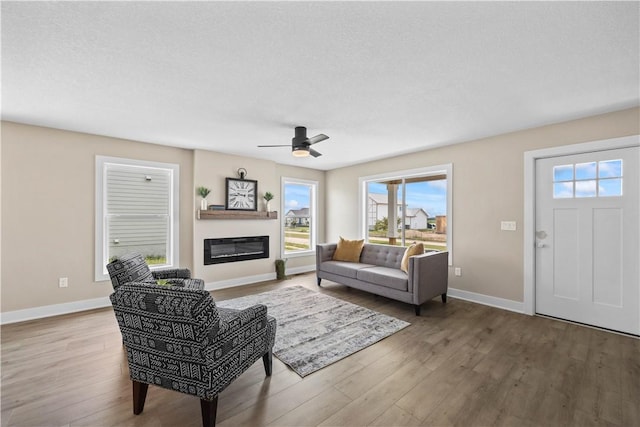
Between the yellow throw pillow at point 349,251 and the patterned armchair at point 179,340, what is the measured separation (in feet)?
11.3

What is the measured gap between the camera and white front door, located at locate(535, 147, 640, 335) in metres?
2.96

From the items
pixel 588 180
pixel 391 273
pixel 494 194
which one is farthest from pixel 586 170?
pixel 391 273

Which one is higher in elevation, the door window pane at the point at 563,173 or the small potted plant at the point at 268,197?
the door window pane at the point at 563,173

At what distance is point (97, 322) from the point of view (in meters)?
3.37

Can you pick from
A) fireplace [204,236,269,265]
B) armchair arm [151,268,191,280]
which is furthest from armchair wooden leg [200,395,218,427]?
fireplace [204,236,269,265]

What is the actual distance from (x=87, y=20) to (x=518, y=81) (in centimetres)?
319

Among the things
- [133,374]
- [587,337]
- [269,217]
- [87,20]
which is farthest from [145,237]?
[587,337]

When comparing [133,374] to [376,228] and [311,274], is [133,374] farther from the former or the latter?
[376,228]

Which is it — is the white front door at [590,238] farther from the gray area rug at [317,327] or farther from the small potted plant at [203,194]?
the small potted plant at [203,194]

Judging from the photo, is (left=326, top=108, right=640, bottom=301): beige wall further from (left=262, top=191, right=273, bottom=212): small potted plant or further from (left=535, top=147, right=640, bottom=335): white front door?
(left=262, top=191, right=273, bottom=212): small potted plant

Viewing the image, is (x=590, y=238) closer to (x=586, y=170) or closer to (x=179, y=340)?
(x=586, y=170)

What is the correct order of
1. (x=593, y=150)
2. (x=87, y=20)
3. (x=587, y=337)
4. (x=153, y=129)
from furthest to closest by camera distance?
(x=153, y=129), (x=593, y=150), (x=587, y=337), (x=87, y=20)

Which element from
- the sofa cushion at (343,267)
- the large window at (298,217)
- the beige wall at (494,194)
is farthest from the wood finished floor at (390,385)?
the large window at (298,217)

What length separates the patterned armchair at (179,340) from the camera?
1.52 meters
